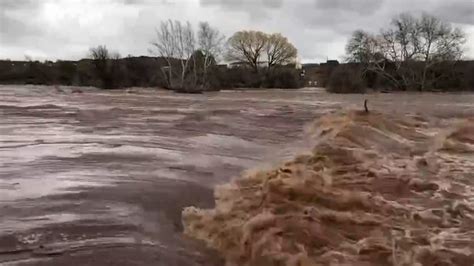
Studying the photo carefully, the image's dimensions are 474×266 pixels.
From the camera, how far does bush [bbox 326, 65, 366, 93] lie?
66625 millimetres

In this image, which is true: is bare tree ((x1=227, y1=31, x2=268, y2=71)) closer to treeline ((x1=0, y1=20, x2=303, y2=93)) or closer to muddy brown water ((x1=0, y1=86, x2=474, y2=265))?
treeline ((x1=0, y1=20, x2=303, y2=93))

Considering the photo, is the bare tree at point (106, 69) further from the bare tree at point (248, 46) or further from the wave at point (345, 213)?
the wave at point (345, 213)

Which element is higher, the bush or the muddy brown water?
the muddy brown water

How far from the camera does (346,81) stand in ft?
222

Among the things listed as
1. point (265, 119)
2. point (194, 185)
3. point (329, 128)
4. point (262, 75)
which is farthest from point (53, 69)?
point (194, 185)

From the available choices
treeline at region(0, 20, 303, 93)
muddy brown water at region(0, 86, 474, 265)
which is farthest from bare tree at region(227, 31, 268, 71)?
muddy brown water at region(0, 86, 474, 265)

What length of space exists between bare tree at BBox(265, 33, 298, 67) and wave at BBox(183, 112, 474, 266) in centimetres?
7607

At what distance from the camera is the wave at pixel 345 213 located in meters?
7.11

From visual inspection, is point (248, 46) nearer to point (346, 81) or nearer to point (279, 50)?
point (279, 50)

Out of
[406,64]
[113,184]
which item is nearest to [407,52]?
[406,64]

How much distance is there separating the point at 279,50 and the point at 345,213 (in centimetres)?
8318

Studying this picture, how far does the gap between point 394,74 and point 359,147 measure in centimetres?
5867

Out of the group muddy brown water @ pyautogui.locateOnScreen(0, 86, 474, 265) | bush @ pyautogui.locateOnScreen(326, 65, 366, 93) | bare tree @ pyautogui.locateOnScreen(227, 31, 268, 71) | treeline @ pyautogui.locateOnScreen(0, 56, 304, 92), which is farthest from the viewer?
bare tree @ pyautogui.locateOnScreen(227, 31, 268, 71)

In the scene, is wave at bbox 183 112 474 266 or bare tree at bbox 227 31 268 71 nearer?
wave at bbox 183 112 474 266
